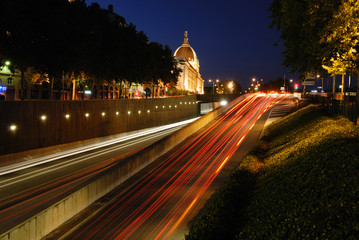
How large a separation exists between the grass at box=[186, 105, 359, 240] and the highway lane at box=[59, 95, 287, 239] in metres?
2.96

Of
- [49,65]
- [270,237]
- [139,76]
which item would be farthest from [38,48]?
[270,237]

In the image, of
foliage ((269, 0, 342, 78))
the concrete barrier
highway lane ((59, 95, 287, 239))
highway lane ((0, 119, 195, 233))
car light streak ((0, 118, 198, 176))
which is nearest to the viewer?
the concrete barrier

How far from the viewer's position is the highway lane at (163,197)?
547 inches

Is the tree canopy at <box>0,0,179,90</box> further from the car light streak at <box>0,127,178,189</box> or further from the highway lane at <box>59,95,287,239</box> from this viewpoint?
the highway lane at <box>59,95,287,239</box>

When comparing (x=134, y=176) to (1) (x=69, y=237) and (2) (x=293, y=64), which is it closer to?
(1) (x=69, y=237)

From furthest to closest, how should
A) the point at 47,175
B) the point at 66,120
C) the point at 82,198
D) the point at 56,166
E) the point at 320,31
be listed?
the point at 66,120, the point at 56,166, the point at 47,175, the point at 320,31, the point at 82,198

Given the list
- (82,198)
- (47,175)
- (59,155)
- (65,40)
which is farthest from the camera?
(65,40)

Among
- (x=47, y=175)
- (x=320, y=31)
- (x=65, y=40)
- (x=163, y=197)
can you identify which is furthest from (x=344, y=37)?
(x=65, y=40)

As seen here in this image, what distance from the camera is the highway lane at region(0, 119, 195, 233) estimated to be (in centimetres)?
1809

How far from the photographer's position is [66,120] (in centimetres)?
3528

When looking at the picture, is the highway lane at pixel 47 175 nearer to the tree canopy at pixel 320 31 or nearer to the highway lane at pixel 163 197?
the highway lane at pixel 163 197

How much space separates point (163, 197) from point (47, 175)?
41.4ft

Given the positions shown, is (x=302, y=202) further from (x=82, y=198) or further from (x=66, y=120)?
(x=66, y=120)

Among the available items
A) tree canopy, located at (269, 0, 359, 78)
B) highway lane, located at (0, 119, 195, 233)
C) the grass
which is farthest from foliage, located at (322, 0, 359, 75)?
highway lane, located at (0, 119, 195, 233)
